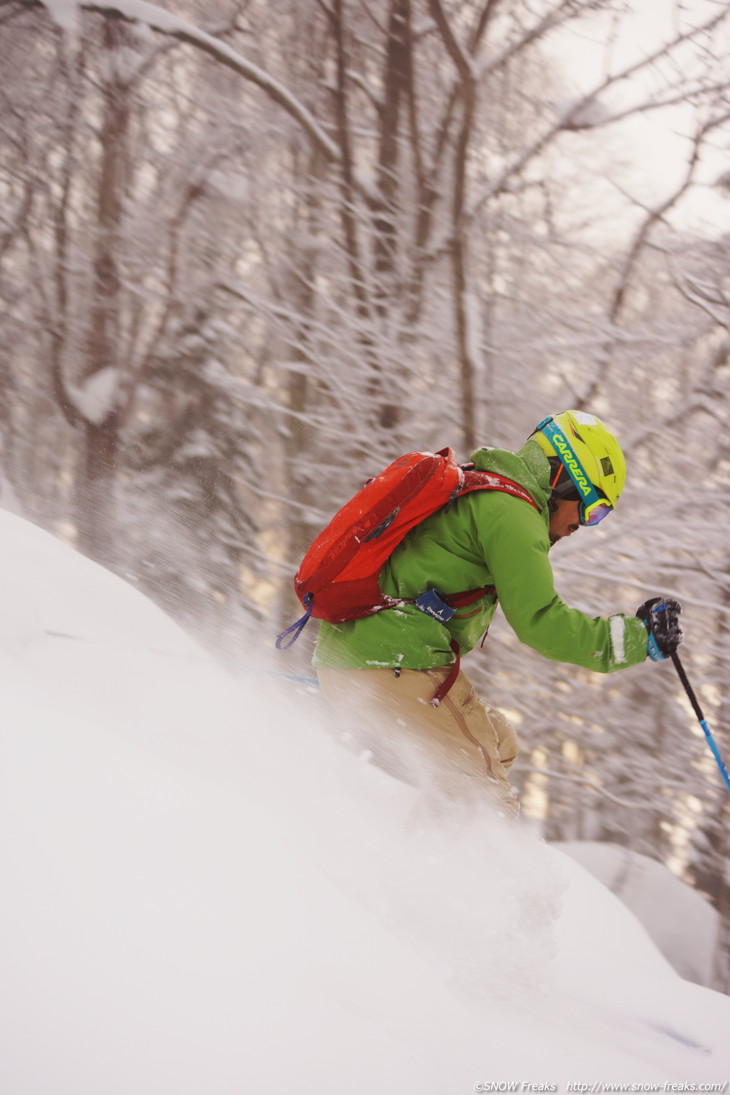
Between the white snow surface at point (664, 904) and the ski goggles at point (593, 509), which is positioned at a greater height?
the ski goggles at point (593, 509)

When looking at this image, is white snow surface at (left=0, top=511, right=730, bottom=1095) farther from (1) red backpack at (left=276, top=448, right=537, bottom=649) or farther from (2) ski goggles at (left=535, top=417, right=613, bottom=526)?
(2) ski goggles at (left=535, top=417, right=613, bottom=526)

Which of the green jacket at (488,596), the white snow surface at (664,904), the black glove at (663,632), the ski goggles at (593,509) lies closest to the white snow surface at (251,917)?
the green jacket at (488,596)

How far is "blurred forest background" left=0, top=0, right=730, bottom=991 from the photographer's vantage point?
642 centimetres

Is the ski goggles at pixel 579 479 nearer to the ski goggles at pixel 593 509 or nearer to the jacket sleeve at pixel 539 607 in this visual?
the ski goggles at pixel 593 509

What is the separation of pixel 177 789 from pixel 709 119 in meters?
7.34

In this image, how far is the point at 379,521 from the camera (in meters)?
2.05

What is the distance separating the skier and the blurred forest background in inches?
146

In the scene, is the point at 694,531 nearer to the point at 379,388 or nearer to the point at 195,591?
the point at 379,388

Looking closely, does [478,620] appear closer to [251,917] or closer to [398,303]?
[251,917]

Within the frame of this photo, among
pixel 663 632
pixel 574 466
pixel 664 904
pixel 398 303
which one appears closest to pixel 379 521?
pixel 574 466

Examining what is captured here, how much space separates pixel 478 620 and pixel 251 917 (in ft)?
3.63

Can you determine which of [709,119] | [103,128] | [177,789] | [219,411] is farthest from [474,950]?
[103,128]

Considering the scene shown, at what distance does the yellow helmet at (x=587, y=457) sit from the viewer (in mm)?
2213

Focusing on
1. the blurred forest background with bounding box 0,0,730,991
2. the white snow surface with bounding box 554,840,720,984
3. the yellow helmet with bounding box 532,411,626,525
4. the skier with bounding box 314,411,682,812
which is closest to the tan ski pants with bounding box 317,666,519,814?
the skier with bounding box 314,411,682,812
